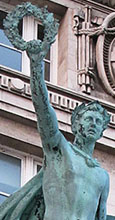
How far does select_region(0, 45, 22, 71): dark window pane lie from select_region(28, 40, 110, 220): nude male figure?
7535 millimetres

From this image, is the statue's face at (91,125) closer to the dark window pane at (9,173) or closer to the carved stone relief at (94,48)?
the dark window pane at (9,173)

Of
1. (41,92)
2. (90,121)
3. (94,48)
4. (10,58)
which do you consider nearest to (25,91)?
(10,58)

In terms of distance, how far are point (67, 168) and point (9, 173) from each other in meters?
6.60

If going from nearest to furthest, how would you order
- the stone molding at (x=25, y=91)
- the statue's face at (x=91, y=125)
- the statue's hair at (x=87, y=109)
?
the statue's face at (x=91, y=125), the statue's hair at (x=87, y=109), the stone molding at (x=25, y=91)

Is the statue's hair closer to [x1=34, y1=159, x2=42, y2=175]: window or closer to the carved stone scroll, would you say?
[x1=34, y1=159, x2=42, y2=175]: window

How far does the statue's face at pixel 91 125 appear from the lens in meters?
12.8

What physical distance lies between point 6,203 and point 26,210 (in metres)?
0.23

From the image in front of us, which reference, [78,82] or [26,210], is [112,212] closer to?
[78,82]

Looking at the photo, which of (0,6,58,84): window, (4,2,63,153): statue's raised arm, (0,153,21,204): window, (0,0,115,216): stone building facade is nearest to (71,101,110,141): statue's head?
(4,2,63,153): statue's raised arm

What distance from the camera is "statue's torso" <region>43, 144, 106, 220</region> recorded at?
12.5m

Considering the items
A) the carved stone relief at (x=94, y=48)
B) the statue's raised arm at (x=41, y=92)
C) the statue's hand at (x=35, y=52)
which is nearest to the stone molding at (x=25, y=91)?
the carved stone relief at (x=94, y=48)

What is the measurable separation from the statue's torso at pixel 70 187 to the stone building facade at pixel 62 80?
5953 mm

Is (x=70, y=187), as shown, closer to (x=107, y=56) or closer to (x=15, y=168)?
(x=15, y=168)

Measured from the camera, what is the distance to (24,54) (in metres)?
20.5
